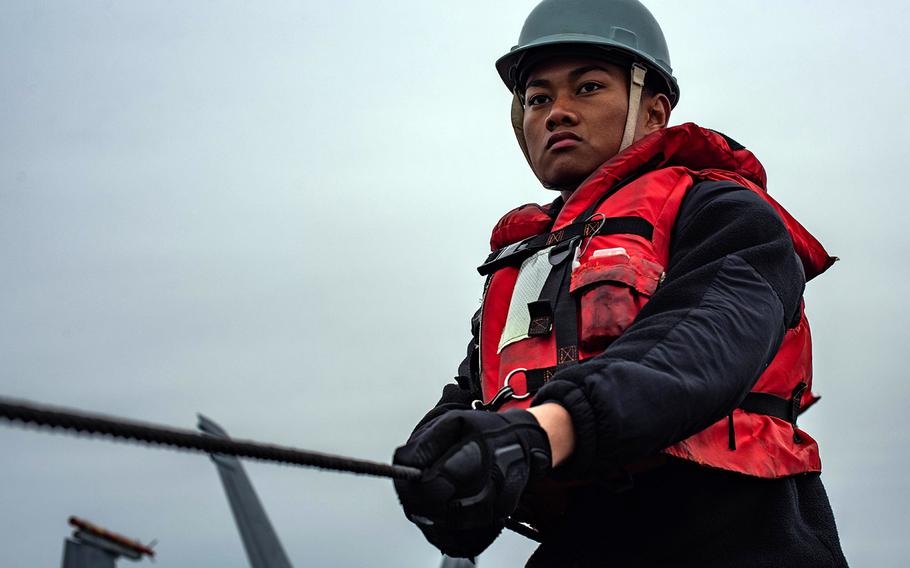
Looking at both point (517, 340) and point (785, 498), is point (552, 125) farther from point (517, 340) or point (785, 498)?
point (785, 498)

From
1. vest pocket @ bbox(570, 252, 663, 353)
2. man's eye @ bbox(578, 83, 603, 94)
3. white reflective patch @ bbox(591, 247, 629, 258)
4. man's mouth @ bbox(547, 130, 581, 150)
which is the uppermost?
→ man's eye @ bbox(578, 83, 603, 94)

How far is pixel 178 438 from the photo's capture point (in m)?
2.07

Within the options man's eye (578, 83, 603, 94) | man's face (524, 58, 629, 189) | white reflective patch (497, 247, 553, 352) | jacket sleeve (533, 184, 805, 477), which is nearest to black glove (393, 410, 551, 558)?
jacket sleeve (533, 184, 805, 477)

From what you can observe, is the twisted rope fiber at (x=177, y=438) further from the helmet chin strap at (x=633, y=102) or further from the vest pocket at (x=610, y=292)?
the helmet chin strap at (x=633, y=102)

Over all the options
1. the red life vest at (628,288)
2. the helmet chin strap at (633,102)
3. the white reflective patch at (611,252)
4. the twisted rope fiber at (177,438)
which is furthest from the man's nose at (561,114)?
the twisted rope fiber at (177,438)

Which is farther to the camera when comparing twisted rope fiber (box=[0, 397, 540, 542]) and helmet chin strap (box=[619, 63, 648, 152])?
helmet chin strap (box=[619, 63, 648, 152])

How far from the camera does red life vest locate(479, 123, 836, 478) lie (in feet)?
11.9

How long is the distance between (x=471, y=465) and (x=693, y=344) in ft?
2.72

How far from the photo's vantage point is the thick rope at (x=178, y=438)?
1.71m

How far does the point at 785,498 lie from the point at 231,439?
2149 millimetres

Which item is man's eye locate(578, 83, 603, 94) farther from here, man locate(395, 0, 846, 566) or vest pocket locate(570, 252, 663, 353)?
vest pocket locate(570, 252, 663, 353)

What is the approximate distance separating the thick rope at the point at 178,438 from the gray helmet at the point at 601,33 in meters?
2.56

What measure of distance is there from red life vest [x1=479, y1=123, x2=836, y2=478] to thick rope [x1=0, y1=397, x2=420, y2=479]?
112 centimetres

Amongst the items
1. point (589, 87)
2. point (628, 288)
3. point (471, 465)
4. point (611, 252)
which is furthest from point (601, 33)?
point (471, 465)
